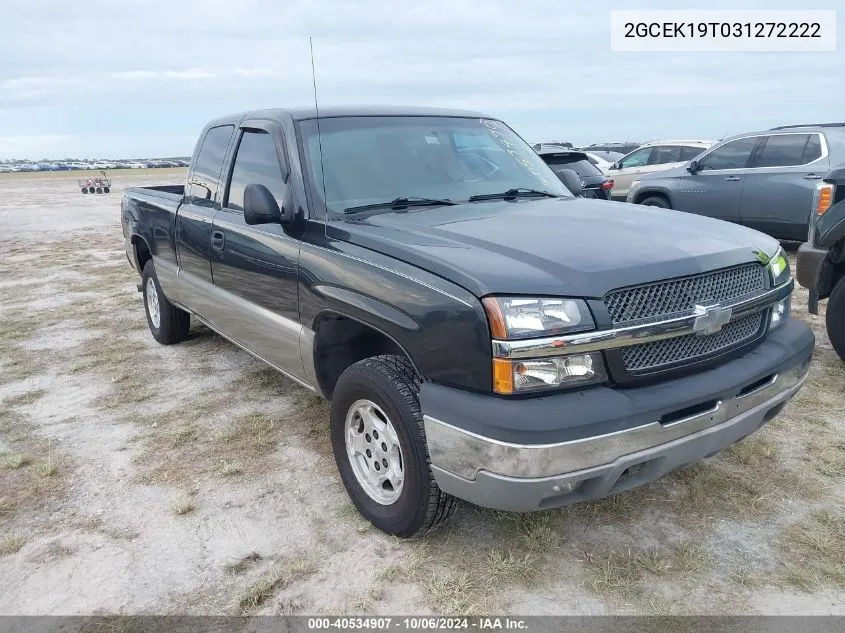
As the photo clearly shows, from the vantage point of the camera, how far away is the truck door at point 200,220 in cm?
438

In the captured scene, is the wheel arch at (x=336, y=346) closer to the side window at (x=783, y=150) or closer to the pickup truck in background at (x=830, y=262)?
the pickup truck in background at (x=830, y=262)

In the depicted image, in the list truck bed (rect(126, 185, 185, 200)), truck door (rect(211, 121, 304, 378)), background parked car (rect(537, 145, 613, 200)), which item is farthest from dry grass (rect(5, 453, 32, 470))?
background parked car (rect(537, 145, 613, 200))

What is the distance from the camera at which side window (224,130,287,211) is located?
3691mm

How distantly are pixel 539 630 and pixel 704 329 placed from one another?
1.25 meters

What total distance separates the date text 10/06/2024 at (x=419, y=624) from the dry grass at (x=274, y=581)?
23 cm

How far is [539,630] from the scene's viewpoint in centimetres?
239

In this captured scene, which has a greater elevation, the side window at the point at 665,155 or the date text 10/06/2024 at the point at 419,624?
the side window at the point at 665,155

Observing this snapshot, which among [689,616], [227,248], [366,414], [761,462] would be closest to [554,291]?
[366,414]

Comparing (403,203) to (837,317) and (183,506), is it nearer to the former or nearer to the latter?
(183,506)

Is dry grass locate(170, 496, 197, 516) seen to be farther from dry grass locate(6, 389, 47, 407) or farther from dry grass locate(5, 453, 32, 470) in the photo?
dry grass locate(6, 389, 47, 407)

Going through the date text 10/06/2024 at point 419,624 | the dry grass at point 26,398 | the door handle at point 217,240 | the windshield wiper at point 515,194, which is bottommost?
the date text 10/06/2024 at point 419,624

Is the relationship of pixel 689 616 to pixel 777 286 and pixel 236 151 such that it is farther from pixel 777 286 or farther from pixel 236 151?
pixel 236 151

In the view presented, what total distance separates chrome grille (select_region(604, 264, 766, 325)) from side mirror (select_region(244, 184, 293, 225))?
167cm

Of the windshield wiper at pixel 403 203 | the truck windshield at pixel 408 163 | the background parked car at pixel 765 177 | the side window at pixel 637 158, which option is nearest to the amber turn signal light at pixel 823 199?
the truck windshield at pixel 408 163
